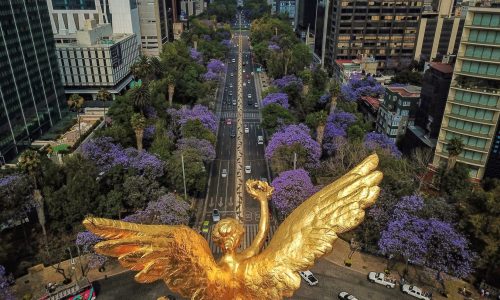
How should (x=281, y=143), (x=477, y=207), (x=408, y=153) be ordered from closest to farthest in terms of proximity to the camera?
1. (x=477, y=207)
2. (x=281, y=143)
3. (x=408, y=153)

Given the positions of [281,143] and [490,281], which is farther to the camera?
[281,143]

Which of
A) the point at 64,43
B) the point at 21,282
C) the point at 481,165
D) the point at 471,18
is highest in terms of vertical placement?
the point at 471,18

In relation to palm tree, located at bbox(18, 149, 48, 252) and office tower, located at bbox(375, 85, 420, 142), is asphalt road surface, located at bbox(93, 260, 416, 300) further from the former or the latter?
office tower, located at bbox(375, 85, 420, 142)

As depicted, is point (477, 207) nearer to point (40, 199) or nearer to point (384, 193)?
point (384, 193)

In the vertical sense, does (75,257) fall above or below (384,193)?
below

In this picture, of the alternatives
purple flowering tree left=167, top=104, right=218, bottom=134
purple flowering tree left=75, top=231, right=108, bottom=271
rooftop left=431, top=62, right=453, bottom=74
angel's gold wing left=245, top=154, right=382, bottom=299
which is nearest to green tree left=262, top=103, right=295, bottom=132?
purple flowering tree left=167, top=104, right=218, bottom=134

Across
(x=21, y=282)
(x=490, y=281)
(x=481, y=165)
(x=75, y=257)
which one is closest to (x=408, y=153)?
(x=481, y=165)

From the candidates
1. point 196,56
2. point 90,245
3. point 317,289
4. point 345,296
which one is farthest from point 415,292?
point 196,56

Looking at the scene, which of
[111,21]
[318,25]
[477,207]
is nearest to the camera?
[477,207]

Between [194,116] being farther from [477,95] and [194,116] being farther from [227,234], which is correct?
[227,234]
